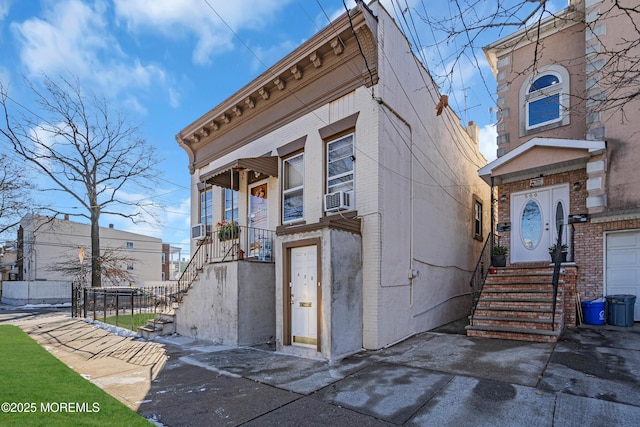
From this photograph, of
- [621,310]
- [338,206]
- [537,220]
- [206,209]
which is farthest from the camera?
[206,209]

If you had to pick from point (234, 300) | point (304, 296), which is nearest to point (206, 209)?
point (234, 300)

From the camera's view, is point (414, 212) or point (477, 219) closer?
point (414, 212)

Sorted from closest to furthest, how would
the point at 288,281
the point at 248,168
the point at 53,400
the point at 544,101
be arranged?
the point at 53,400 → the point at 288,281 → the point at 248,168 → the point at 544,101

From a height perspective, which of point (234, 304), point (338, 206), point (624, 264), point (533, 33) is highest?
point (533, 33)

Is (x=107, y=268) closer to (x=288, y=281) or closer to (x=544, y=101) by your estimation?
(x=288, y=281)

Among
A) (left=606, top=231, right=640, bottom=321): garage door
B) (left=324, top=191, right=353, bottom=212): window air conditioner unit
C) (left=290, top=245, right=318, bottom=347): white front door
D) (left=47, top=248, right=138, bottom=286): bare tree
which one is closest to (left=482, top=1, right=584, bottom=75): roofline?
(left=606, top=231, right=640, bottom=321): garage door

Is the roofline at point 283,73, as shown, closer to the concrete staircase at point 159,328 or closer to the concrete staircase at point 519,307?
the concrete staircase at point 159,328

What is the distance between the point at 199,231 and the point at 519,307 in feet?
33.3

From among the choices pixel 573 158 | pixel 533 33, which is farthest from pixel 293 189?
pixel 533 33

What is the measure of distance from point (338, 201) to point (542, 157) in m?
6.30

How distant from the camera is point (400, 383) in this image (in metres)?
5.54

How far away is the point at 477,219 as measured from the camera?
14.7 m

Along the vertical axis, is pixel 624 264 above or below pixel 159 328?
above

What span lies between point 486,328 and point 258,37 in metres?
7.92
